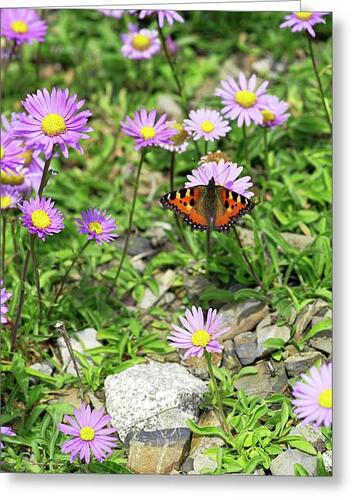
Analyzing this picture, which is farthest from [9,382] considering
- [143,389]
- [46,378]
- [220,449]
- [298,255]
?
[298,255]

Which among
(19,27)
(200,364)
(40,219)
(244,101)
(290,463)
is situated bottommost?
(290,463)

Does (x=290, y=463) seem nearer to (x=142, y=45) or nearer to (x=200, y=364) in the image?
(x=200, y=364)

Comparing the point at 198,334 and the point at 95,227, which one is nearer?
the point at 198,334

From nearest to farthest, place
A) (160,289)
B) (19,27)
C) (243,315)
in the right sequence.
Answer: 1. (243,315)
2. (160,289)
3. (19,27)

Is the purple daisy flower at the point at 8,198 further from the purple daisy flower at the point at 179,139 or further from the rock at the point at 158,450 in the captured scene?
the rock at the point at 158,450

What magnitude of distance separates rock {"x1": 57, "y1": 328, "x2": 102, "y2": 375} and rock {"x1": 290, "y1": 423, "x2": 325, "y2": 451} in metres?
0.73

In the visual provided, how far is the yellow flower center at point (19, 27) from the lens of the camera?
3.61 m

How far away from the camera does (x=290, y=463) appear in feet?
9.56

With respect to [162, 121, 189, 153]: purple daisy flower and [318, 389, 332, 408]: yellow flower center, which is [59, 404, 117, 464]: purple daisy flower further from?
[162, 121, 189, 153]: purple daisy flower

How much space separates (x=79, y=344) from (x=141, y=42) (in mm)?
1239

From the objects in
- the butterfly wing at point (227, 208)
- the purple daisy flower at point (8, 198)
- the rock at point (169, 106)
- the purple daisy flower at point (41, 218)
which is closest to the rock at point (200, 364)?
the butterfly wing at point (227, 208)

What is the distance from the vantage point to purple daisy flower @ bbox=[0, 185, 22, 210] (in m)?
3.25

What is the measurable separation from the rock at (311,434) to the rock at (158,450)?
0.33 m

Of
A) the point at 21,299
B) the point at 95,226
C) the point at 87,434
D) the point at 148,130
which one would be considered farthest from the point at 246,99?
the point at 87,434
